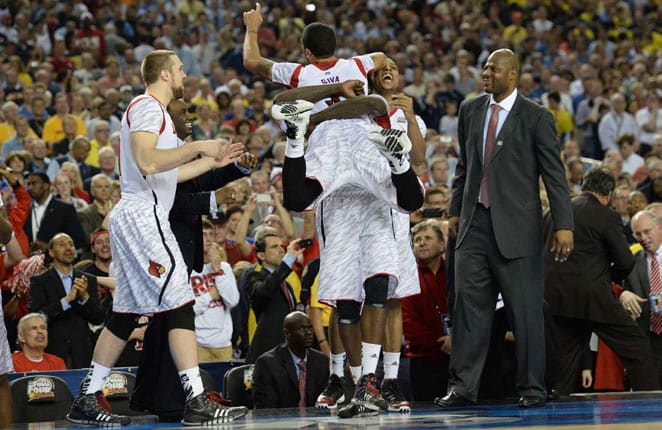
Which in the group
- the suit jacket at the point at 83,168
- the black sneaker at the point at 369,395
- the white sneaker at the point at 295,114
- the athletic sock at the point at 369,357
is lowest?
the black sneaker at the point at 369,395

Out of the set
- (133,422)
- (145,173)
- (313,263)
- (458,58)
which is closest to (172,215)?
(145,173)

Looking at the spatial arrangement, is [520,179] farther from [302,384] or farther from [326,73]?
[302,384]

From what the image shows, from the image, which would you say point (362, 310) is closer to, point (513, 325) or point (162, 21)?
point (513, 325)

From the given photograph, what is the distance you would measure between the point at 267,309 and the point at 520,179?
12.0ft

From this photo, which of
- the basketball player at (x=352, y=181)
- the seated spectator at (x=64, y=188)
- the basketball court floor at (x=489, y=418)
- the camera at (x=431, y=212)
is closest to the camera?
the basketball court floor at (x=489, y=418)

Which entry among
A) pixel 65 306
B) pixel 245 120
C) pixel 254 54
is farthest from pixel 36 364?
pixel 245 120

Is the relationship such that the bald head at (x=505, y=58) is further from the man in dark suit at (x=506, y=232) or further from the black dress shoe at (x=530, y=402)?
the black dress shoe at (x=530, y=402)

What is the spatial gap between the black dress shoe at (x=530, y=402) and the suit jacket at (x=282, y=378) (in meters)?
2.42

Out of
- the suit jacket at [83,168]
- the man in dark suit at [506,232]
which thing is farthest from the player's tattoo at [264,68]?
the suit jacket at [83,168]

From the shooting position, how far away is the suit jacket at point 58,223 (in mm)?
12383

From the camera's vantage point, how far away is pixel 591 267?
972 centimetres

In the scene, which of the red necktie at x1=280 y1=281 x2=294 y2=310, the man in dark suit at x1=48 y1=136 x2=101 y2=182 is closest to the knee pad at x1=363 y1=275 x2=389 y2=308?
the red necktie at x1=280 y1=281 x2=294 y2=310

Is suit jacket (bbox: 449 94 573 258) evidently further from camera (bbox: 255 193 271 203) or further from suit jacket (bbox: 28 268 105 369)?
camera (bbox: 255 193 271 203)

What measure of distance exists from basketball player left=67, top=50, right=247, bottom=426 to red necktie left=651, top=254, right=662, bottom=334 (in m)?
5.18
